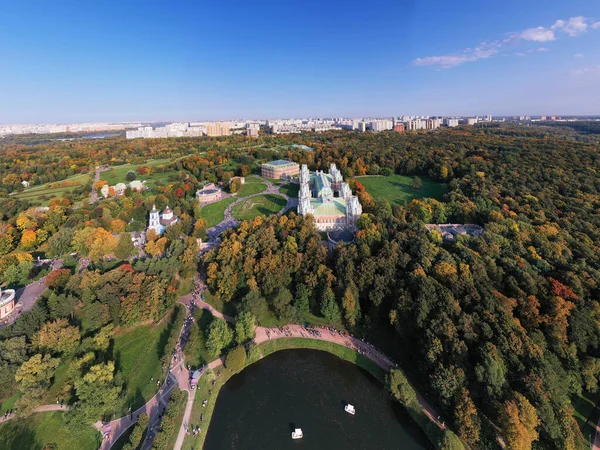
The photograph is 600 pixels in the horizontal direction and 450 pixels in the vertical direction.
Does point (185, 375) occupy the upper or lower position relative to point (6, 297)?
lower

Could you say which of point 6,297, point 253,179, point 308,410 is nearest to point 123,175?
point 253,179

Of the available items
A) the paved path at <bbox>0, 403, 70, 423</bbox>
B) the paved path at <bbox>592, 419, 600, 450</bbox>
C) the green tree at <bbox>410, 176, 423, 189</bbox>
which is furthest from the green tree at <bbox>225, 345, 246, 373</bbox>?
the green tree at <bbox>410, 176, 423, 189</bbox>

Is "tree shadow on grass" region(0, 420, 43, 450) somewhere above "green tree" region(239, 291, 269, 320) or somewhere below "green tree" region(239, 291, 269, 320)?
below

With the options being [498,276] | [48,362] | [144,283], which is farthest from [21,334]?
[498,276]

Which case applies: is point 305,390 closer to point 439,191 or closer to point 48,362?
point 48,362

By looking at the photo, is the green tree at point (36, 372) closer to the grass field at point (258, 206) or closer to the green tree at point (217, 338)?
the green tree at point (217, 338)

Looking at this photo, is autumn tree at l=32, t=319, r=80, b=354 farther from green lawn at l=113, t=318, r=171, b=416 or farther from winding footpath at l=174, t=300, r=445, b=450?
winding footpath at l=174, t=300, r=445, b=450

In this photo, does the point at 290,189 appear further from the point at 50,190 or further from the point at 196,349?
the point at 50,190
